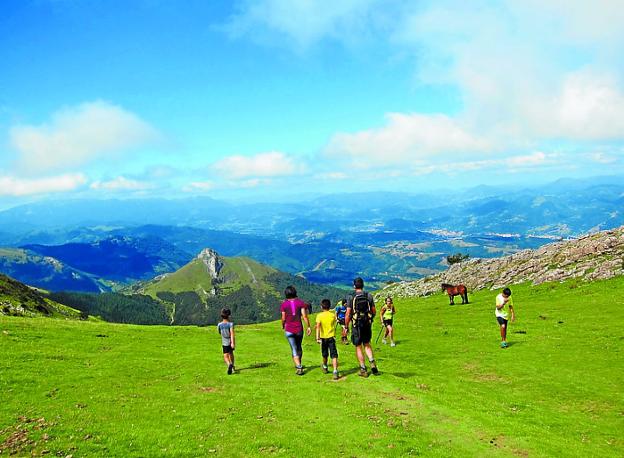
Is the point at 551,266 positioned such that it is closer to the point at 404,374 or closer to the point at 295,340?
the point at 404,374

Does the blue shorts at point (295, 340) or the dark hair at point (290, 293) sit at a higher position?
the dark hair at point (290, 293)

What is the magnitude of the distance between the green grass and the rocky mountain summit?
23256mm

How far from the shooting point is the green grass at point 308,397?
1484cm

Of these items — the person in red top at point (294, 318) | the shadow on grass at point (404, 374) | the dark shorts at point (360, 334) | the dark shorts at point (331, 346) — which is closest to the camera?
the dark shorts at point (360, 334)

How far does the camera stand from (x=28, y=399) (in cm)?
1827

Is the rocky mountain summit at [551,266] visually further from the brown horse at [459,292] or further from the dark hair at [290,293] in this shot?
the dark hair at [290,293]

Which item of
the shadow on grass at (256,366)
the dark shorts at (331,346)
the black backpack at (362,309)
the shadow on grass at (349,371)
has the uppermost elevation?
the black backpack at (362,309)

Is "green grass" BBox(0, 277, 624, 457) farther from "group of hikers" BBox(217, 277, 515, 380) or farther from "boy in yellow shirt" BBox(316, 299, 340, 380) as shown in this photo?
"boy in yellow shirt" BBox(316, 299, 340, 380)

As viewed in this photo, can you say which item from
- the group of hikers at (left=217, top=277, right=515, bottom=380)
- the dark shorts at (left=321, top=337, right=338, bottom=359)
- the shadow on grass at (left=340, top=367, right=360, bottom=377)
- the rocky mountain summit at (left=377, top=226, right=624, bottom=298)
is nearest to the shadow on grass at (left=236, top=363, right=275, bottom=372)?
the group of hikers at (left=217, top=277, right=515, bottom=380)

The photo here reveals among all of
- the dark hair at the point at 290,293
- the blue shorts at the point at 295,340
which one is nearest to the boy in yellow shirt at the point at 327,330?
the blue shorts at the point at 295,340

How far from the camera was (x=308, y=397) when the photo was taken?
63.4 ft

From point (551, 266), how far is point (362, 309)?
52.5 m

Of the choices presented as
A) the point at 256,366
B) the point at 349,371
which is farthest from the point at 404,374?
the point at 256,366

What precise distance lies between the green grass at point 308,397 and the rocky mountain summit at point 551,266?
76.3 ft
